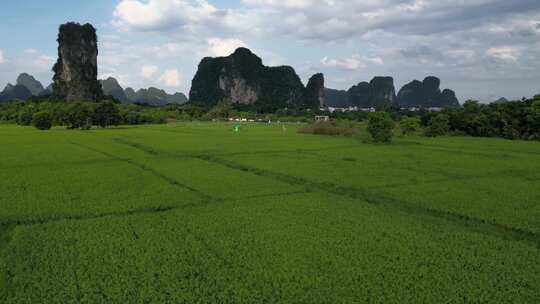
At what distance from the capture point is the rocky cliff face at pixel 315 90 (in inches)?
5753

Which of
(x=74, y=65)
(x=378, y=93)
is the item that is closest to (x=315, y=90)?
(x=378, y=93)

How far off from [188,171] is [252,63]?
125881mm

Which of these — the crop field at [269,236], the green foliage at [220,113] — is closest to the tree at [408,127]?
the crop field at [269,236]

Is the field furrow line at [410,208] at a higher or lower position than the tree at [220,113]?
A: lower

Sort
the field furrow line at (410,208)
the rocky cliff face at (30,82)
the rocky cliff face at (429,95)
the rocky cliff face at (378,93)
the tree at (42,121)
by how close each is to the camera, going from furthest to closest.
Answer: the rocky cliff face at (30,82) → the rocky cliff face at (429,95) → the rocky cliff face at (378,93) → the tree at (42,121) → the field furrow line at (410,208)

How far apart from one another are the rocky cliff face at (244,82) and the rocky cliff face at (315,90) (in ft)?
6.21

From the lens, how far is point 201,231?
9734 millimetres

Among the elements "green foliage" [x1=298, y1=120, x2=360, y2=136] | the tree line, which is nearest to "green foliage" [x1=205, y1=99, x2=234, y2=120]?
the tree line

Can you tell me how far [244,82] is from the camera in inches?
5453

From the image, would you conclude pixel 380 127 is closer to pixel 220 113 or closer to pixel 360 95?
pixel 220 113

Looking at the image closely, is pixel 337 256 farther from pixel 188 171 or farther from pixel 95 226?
pixel 188 171

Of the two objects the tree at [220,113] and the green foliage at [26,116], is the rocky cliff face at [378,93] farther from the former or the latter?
the green foliage at [26,116]

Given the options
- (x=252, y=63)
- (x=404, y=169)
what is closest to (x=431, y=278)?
(x=404, y=169)

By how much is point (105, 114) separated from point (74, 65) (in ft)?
131
